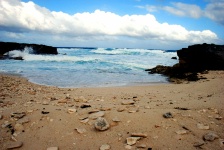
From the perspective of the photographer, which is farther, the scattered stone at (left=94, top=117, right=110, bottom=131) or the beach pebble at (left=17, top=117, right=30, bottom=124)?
the beach pebble at (left=17, top=117, right=30, bottom=124)

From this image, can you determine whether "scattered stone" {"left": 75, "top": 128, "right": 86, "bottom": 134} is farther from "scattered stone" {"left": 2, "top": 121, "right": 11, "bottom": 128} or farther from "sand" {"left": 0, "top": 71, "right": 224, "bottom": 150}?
"scattered stone" {"left": 2, "top": 121, "right": 11, "bottom": 128}

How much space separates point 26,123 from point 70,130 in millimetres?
943

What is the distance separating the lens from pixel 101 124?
4.09 meters

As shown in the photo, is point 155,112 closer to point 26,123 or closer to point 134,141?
point 134,141

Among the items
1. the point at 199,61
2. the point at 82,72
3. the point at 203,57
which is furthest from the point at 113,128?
the point at 199,61

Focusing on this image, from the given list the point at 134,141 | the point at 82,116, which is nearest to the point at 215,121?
the point at 134,141

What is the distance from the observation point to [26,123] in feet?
14.4

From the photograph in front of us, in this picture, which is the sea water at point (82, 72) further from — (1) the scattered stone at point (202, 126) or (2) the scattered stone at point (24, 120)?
(1) the scattered stone at point (202, 126)

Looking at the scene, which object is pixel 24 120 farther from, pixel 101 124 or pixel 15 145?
pixel 101 124

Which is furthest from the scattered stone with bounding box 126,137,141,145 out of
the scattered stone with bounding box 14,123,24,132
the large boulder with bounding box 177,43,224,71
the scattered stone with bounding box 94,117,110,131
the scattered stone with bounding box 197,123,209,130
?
the large boulder with bounding box 177,43,224,71

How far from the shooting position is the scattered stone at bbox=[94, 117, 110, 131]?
4.05m

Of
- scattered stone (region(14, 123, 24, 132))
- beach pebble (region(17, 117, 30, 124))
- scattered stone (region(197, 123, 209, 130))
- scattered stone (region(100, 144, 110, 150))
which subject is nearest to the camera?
scattered stone (region(100, 144, 110, 150))

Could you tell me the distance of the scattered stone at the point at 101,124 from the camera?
4047mm

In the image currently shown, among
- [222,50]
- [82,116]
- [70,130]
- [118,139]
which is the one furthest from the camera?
[222,50]
